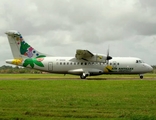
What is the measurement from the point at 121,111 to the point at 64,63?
3043 cm

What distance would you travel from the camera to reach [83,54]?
132 ft

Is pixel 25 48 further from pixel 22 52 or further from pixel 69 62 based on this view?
pixel 69 62

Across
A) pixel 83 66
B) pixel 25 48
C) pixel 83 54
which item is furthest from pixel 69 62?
pixel 25 48

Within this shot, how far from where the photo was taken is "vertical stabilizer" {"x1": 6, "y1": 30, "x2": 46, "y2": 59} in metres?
40.4

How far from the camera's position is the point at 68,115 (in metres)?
10.1

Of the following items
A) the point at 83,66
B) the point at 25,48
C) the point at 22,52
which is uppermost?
the point at 25,48

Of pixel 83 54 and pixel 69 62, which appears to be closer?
pixel 83 54

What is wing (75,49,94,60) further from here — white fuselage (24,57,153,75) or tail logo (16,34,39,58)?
tail logo (16,34,39,58)

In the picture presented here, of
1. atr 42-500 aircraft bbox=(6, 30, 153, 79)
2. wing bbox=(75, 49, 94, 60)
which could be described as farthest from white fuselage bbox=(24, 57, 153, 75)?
wing bbox=(75, 49, 94, 60)

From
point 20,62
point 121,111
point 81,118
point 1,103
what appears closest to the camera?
point 81,118

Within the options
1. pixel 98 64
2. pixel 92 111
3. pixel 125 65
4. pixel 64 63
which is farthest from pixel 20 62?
pixel 92 111

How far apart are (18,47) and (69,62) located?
7.53m

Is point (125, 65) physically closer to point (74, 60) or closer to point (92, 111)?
point (74, 60)

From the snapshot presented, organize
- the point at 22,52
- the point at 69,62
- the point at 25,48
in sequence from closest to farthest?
the point at 22,52 → the point at 25,48 → the point at 69,62
